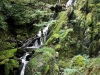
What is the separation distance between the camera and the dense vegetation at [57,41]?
9322 millimetres

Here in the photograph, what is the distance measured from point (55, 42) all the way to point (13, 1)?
16.7 ft

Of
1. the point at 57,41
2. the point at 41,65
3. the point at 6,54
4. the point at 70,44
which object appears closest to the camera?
the point at 41,65

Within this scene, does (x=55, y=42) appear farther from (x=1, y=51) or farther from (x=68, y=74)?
(x=68, y=74)

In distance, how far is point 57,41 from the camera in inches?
484

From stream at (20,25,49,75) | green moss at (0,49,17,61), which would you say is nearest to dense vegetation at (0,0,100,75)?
green moss at (0,49,17,61)

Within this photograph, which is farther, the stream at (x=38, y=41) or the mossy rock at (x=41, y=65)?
the stream at (x=38, y=41)

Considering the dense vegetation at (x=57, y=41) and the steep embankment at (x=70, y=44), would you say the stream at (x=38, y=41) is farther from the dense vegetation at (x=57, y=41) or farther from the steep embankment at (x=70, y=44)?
the steep embankment at (x=70, y=44)

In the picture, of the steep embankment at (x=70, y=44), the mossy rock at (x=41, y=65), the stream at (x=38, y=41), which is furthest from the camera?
the stream at (x=38, y=41)

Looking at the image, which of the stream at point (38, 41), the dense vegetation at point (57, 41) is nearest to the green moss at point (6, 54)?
the dense vegetation at point (57, 41)

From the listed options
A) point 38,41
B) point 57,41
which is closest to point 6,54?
point 57,41

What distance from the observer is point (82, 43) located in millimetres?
11961

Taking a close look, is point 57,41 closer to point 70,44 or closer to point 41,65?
point 70,44

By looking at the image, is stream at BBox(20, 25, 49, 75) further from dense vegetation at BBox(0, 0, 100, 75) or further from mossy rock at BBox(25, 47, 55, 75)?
mossy rock at BBox(25, 47, 55, 75)

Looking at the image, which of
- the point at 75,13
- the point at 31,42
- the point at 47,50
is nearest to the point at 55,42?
the point at 47,50
